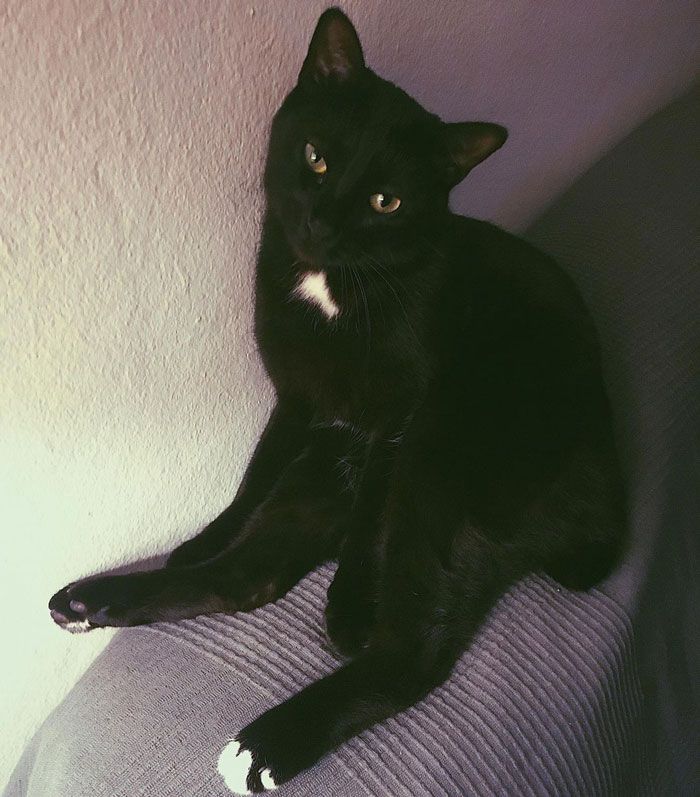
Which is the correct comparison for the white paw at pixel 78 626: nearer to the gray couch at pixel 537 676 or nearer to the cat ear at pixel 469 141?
the gray couch at pixel 537 676

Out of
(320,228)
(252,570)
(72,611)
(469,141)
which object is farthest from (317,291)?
(72,611)

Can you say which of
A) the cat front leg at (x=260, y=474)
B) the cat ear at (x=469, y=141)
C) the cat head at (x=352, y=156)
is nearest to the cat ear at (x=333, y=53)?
the cat head at (x=352, y=156)

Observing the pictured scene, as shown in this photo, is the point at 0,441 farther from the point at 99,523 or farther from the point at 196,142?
the point at 196,142

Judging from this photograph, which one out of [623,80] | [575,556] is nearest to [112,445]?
[575,556]

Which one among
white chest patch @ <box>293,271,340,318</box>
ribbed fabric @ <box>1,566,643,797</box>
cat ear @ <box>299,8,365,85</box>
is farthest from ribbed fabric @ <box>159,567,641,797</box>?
cat ear @ <box>299,8,365,85</box>

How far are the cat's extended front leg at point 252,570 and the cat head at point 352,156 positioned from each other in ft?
1.02

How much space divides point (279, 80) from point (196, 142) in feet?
0.44

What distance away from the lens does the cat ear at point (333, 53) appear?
67cm

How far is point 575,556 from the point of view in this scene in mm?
820

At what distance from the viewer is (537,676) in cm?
72

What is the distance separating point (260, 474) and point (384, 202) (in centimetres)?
39

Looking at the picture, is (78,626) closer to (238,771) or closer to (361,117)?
(238,771)

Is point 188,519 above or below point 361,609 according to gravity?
below

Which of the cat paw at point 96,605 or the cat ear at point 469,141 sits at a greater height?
the cat ear at point 469,141
